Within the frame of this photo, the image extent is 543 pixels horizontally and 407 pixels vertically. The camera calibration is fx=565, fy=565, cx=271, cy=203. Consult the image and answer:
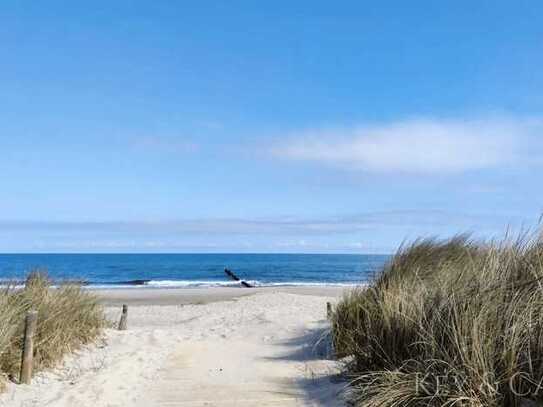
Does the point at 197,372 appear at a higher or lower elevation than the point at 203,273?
higher

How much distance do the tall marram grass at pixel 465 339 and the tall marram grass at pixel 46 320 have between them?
458cm

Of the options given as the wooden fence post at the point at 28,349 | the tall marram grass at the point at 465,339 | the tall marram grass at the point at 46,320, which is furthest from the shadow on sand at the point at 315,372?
the tall marram grass at the point at 46,320

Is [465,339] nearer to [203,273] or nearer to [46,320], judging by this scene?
[46,320]

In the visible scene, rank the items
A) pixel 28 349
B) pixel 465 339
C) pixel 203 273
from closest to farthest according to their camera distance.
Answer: pixel 465 339 < pixel 28 349 < pixel 203 273

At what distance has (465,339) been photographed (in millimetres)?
4840

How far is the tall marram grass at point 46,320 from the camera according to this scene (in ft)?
25.2

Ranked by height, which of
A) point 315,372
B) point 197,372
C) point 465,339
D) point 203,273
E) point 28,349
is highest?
point 465,339

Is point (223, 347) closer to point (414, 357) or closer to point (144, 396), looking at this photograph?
point (144, 396)

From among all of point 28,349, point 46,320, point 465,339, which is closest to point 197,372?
point 28,349

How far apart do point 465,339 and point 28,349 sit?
5729 mm

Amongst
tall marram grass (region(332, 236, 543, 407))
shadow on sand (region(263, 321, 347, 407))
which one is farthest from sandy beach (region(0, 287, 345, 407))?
tall marram grass (region(332, 236, 543, 407))

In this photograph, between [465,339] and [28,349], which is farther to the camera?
[28,349]

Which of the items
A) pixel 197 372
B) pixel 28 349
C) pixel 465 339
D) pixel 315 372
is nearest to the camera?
pixel 465 339

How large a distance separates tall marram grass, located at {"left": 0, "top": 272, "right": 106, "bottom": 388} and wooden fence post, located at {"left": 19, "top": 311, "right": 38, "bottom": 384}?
0.18 m
